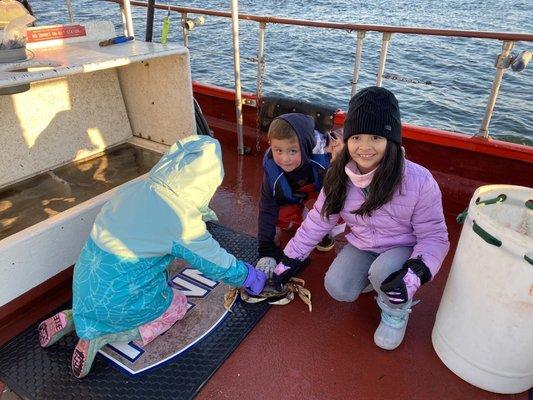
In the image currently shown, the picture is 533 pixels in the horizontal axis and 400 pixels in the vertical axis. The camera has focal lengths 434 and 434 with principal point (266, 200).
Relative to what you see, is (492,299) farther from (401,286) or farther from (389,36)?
(389,36)

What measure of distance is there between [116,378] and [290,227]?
4.83 feet

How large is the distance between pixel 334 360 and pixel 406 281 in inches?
21.3

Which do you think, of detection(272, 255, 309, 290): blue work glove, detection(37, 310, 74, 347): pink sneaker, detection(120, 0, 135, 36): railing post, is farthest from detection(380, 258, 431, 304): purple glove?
detection(120, 0, 135, 36): railing post

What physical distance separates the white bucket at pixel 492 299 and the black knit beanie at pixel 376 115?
0.48 m

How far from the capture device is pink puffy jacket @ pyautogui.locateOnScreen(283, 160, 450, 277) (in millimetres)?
2115

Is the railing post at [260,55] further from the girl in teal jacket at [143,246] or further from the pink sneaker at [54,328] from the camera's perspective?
the pink sneaker at [54,328]

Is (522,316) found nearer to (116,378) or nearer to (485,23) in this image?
(116,378)

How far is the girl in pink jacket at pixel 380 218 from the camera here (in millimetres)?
2021

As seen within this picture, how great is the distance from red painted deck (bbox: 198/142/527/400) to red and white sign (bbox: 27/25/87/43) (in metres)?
2.27

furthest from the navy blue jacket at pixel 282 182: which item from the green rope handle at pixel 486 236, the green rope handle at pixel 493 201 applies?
the green rope handle at pixel 486 236

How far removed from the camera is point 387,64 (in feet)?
36.8

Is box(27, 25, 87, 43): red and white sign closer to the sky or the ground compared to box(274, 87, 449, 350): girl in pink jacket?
closer to the sky

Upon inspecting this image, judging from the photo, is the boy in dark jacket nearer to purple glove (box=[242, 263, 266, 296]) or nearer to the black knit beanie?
purple glove (box=[242, 263, 266, 296])

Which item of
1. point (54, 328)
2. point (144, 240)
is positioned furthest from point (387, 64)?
point (54, 328)
